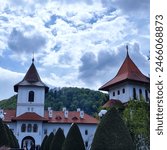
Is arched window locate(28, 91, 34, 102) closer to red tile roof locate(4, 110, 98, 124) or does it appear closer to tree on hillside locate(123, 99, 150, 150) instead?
red tile roof locate(4, 110, 98, 124)

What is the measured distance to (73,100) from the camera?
10219cm

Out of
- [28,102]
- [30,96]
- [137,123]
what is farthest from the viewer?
[30,96]

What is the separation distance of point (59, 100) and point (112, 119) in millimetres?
87149

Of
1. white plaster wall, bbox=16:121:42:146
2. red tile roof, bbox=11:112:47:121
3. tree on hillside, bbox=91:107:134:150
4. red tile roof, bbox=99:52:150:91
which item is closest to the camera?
tree on hillside, bbox=91:107:134:150

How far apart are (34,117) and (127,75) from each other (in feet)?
65.0

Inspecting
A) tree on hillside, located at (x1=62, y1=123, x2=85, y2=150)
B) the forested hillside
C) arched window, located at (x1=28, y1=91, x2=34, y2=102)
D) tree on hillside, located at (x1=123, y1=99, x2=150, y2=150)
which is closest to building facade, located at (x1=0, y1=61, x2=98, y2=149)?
arched window, located at (x1=28, y1=91, x2=34, y2=102)

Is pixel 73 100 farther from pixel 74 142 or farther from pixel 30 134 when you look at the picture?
pixel 74 142

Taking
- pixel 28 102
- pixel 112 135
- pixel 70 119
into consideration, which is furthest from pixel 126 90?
pixel 112 135

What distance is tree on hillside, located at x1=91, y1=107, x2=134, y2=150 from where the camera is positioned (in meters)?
13.4

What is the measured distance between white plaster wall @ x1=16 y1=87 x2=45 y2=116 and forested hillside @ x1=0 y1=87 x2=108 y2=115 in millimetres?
32791

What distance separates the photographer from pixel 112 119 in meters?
14.1

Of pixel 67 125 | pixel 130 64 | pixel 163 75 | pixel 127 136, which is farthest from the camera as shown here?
pixel 67 125

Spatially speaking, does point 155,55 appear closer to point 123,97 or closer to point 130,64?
point 123,97

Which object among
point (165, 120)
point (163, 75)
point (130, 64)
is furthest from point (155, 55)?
point (130, 64)
